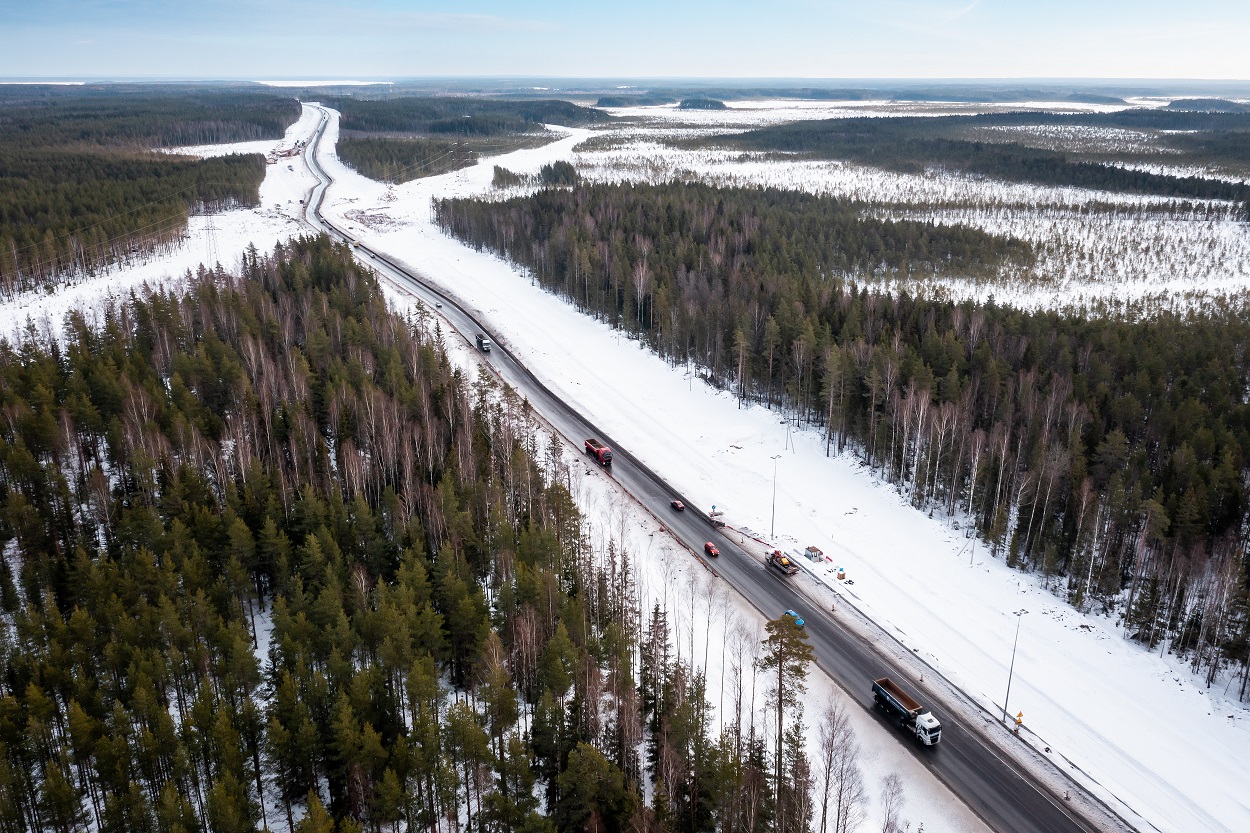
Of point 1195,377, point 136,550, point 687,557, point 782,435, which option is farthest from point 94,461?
point 1195,377

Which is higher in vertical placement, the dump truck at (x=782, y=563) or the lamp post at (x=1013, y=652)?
the dump truck at (x=782, y=563)

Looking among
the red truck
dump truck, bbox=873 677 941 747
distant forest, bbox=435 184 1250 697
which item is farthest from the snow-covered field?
the red truck

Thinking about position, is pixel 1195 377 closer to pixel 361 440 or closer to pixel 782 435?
pixel 782 435

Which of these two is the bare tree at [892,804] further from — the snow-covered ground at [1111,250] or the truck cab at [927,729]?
the snow-covered ground at [1111,250]

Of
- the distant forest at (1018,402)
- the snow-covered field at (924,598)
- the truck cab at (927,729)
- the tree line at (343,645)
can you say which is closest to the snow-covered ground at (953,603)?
the snow-covered field at (924,598)

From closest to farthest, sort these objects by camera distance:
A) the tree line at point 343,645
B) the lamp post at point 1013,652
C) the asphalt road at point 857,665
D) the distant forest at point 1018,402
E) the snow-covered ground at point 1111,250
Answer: the tree line at point 343,645, the asphalt road at point 857,665, the lamp post at point 1013,652, the distant forest at point 1018,402, the snow-covered ground at point 1111,250

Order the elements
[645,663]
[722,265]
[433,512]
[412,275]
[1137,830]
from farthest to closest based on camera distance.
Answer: [412,275] → [722,265] → [433,512] → [645,663] → [1137,830]

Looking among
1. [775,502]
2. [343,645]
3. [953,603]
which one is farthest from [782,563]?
[343,645]
